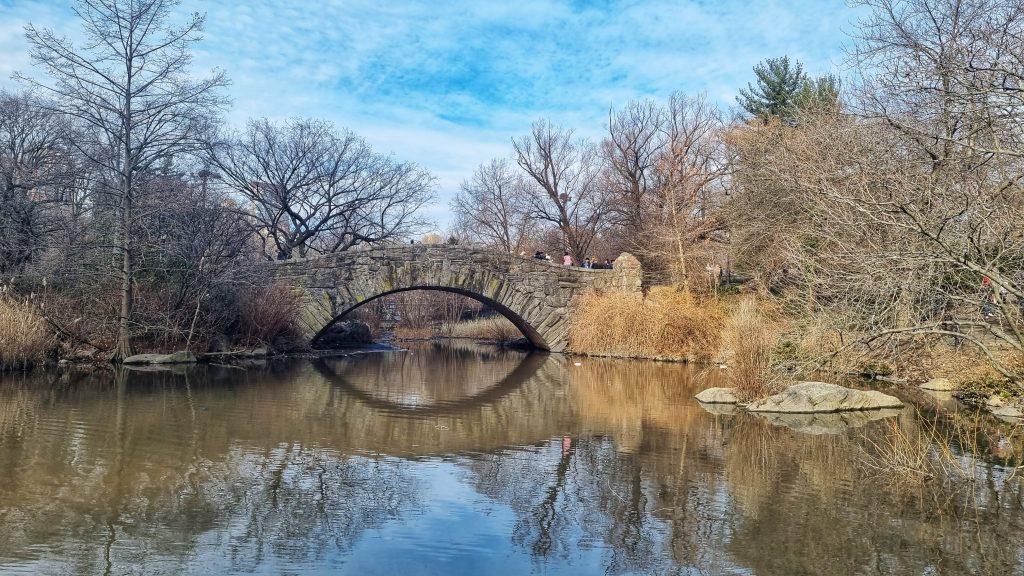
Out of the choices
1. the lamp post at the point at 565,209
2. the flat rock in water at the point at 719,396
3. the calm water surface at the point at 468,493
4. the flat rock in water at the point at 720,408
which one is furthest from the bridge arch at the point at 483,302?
the flat rock in water at the point at 720,408

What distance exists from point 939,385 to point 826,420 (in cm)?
446

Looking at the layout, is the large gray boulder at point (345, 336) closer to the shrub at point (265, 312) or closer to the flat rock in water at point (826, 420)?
the shrub at point (265, 312)

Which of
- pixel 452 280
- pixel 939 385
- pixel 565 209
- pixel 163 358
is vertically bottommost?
pixel 939 385

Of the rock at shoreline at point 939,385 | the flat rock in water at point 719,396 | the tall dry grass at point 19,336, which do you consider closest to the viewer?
the flat rock in water at point 719,396

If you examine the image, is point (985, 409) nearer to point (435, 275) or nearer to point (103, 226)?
point (435, 275)

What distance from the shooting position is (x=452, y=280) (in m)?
20.4

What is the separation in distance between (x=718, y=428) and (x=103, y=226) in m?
13.1

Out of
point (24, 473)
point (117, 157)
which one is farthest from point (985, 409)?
point (117, 157)

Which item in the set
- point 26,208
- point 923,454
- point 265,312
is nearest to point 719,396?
point 923,454

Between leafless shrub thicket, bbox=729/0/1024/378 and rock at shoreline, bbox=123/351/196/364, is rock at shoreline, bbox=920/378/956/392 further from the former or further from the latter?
rock at shoreline, bbox=123/351/196/364

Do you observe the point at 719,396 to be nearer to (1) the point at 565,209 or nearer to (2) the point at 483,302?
(2) the point at 483,302

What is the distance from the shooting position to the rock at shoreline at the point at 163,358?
623 inches

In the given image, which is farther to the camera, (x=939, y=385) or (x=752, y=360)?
(x=939, y=385)

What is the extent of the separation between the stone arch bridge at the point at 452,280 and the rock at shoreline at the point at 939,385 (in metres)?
8.61
